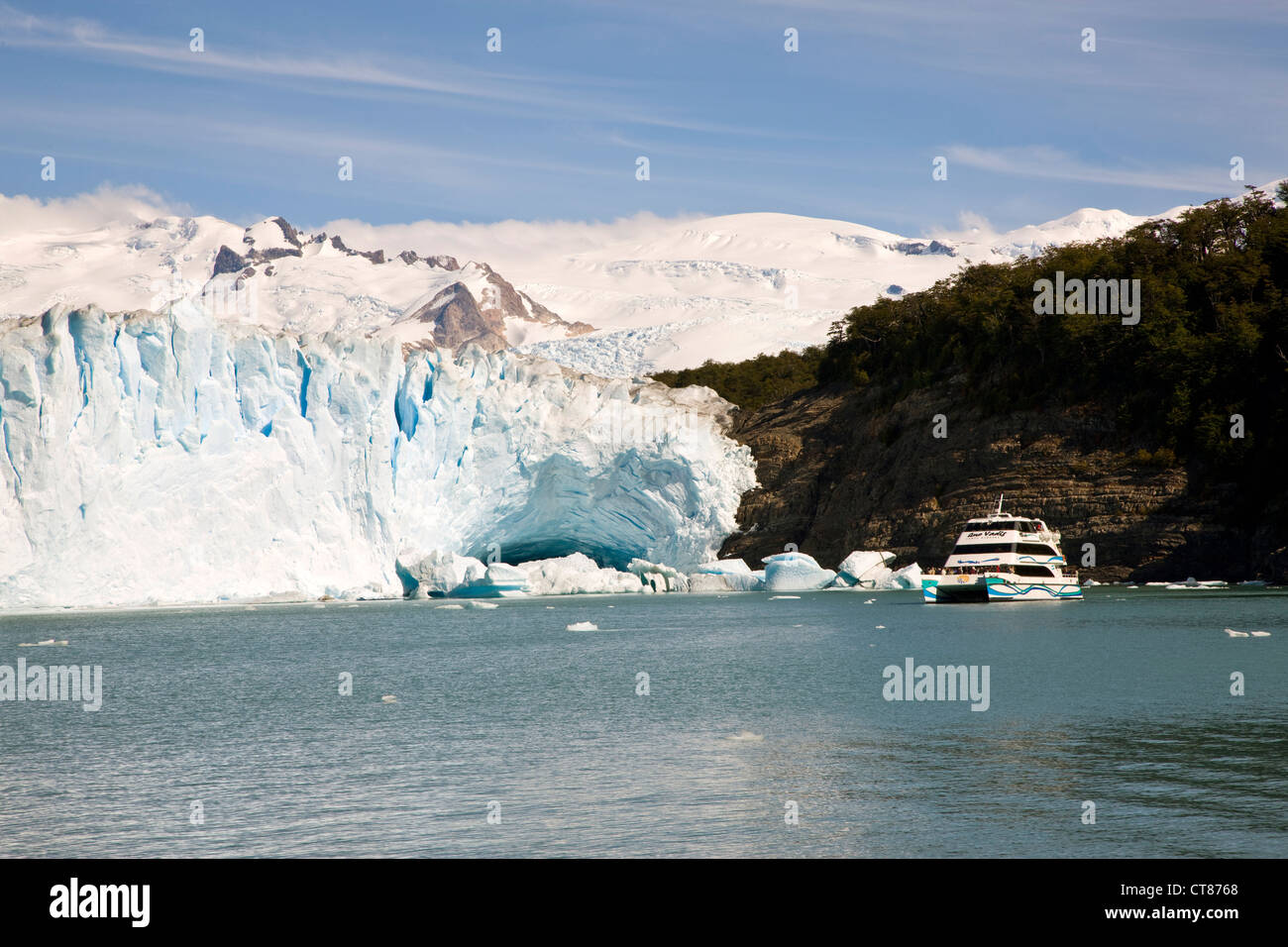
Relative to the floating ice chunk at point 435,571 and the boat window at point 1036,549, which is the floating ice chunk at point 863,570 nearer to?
the boat window at point 1036,549

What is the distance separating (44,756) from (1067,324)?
178 feet

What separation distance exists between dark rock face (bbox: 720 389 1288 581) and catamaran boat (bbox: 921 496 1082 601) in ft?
31.5

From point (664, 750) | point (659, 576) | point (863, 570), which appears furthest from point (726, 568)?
point (664, 750)

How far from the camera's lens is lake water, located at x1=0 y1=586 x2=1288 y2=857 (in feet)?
35.5

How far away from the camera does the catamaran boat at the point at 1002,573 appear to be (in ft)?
148

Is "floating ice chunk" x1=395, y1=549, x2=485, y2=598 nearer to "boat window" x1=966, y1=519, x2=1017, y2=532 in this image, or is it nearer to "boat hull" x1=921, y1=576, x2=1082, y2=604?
"boat hull" x1=921, y1=576, x2=1082, y2=604

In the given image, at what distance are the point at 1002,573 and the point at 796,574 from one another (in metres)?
13.1

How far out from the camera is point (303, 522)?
46.3 meters

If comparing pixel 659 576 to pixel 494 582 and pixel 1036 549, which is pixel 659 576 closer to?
pixel 494 582

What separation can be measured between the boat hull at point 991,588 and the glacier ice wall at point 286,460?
1641 cm

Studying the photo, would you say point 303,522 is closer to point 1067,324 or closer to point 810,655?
point 810,655

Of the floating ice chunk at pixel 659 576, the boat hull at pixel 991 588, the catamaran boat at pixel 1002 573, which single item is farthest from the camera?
the floating ice chunk at pixel 659 576

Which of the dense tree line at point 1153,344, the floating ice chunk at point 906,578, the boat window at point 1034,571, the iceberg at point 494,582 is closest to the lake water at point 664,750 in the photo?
the boat window at point 1034,571
